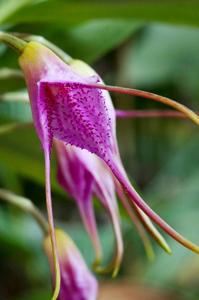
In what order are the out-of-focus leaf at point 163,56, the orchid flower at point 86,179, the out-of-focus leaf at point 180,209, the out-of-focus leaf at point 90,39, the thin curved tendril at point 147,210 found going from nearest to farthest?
the thin curved tendril at point 147,210, the orchid flower at point 86,179, the out-of-focus leaf at point 90,39, the out-of-focus leaf at point 180,209, the out-of-focus leaf at point 163,56

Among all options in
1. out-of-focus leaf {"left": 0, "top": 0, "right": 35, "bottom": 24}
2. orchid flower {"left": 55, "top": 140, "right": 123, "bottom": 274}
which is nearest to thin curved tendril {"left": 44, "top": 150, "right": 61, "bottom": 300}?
orchid flower {"left": 55, "top": 140, "right": 123, "bottom": 274}

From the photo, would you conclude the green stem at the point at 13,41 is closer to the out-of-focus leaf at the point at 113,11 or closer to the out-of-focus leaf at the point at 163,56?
the out-of-focus leaf at the point at 113,11

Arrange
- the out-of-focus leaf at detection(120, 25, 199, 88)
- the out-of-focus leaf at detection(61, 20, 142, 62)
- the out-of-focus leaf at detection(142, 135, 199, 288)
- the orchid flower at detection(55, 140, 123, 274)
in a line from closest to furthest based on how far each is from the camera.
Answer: the orchid flower at detection(55, 140, 123, 274) → the out-of-focus leaf at detection(61, 20, 142, 62) → the out-of-focus leaf at detection(142, 135, 199, 288) → the out-of-focus leaf at detection(120, 25, 199, 88)

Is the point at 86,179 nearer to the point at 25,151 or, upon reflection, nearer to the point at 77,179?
the point at 77,179

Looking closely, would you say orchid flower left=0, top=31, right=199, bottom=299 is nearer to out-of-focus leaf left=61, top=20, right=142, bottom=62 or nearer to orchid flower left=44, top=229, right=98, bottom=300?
orchid flower left=44, top=229, right=98, bottom=300

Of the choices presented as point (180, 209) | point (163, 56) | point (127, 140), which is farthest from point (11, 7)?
point (127, 140)

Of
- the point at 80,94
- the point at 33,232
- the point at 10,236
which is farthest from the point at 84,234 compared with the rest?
the point at 80,94

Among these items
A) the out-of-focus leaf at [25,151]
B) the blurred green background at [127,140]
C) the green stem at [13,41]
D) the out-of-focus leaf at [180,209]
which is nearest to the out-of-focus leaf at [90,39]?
the blurred green background at [127,140]

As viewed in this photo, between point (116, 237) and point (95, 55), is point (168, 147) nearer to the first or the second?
point (95, 55)
